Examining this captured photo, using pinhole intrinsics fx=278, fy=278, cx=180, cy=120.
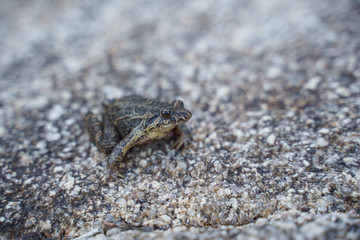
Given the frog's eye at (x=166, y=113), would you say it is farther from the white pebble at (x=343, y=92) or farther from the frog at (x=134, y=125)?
the white pebble at (x=343, y=92)

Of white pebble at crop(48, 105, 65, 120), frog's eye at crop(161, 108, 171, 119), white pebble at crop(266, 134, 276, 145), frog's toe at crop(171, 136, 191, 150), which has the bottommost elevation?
white pebble at crop(266, 134, 276, 145)

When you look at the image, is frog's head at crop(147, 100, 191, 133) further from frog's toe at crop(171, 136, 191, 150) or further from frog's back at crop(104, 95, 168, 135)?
frog's toe at crop(171, 136, 191, 150)

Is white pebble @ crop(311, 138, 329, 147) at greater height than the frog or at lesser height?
lesser

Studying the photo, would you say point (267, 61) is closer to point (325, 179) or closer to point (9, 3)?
point (325, 179)

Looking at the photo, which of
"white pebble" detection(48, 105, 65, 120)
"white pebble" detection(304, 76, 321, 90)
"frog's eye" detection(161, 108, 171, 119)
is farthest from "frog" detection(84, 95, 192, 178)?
"white pebble" detection(304, 76, 321, 90)

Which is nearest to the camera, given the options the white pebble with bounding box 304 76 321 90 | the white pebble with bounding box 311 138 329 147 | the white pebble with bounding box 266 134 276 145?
the white pebble with bounding box 311 138 329 147

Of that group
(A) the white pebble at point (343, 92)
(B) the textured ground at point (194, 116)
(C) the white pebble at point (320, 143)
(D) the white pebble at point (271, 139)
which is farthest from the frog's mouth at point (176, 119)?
(A) the white pebble at point (343, 92)
